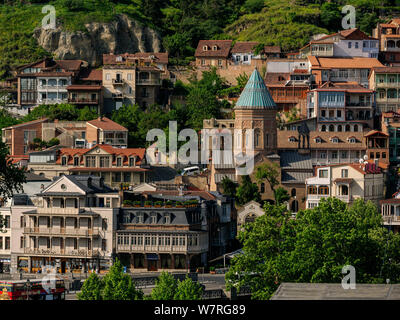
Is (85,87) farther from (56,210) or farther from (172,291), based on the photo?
(172,291)

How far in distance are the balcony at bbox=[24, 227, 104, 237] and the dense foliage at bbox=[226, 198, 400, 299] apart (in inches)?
726

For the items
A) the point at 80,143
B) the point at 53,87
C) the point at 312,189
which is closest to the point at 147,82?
the point at 53,87

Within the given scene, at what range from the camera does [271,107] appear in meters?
122

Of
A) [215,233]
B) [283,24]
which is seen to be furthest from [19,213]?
[283,24]

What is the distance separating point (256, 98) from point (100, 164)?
56.1ft

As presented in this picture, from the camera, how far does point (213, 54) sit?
153 m

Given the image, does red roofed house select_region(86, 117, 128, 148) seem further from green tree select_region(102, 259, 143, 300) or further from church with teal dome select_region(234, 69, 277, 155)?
green tree select_region(102, 259, 143, 300)

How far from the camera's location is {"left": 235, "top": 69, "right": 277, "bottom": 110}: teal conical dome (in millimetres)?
121500

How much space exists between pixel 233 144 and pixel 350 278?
5030cm

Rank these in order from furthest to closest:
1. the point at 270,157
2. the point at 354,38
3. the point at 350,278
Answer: the point at 354,38 → the point at 270,157 → the point at 350,278

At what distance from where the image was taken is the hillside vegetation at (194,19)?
518ft

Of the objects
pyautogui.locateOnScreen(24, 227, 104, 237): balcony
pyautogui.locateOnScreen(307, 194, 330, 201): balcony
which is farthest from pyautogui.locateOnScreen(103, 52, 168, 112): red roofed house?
pyautogui.locateOnScreen(24, 227, 104, 237): balcony
